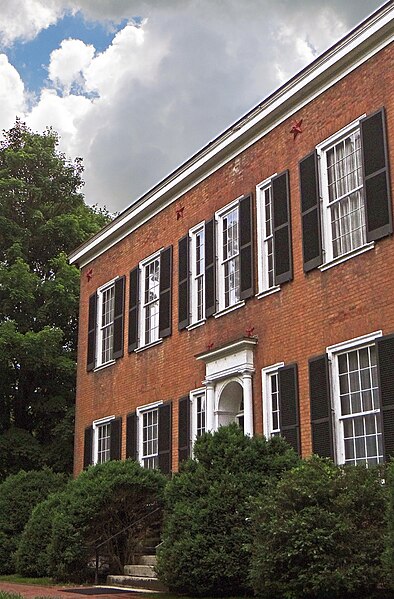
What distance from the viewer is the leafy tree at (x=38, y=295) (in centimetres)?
2467

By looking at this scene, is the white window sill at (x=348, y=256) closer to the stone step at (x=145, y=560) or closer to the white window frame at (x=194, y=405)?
the white window frame at (x=194, y=405)

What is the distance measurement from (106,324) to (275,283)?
25.4ft

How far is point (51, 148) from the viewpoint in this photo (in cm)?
2886

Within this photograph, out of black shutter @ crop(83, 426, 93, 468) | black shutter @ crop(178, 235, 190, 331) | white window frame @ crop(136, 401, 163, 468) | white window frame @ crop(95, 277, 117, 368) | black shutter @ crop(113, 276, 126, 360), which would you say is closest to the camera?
black shutter @ crop(178, 235, 190, 331)

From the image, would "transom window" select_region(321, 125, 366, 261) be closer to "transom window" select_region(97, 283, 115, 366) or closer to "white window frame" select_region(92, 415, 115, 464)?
"transom window" select_region(97, 283, 115, 366)

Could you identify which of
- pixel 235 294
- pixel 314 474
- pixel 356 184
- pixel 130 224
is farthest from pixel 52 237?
pixel 314 474

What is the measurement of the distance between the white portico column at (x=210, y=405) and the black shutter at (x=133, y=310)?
12.3ft

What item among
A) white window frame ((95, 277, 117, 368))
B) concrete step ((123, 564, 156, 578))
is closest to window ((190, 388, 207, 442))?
concrete step ((123, 564, 156, 578))

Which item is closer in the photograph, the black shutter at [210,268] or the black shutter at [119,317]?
the black shutter at [210,268]

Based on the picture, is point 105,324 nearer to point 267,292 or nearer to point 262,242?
point 262,242

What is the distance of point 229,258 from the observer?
613 inches

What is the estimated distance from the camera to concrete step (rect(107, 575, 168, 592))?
1196 centimetres

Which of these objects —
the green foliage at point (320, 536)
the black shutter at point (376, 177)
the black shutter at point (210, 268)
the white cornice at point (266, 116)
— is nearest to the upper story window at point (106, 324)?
the white cornice at point (266, 116)

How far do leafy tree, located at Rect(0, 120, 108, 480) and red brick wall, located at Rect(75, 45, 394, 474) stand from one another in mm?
5628
